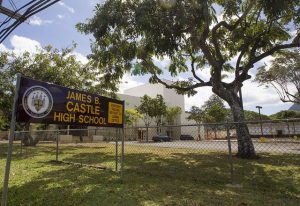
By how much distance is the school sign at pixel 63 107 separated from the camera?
15.3 feet

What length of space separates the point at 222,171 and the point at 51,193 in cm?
537

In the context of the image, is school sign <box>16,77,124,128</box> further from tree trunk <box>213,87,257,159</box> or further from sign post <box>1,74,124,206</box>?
tree trunk <box>213,87,257,159</box>

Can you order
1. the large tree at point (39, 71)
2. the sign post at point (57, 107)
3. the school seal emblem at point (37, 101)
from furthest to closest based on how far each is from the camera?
the large tree at point (39, 71)
the school seal emblem at point (37, 101)
the sign post at point (57, 107)

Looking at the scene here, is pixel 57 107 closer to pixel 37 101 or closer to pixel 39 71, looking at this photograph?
pixel 37 101

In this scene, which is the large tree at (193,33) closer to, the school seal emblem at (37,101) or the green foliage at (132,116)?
the school seal emblem at (37,101)

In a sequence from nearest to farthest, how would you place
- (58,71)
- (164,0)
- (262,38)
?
(164,0) < (262,38) < (58,71)

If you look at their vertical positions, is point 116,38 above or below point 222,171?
above

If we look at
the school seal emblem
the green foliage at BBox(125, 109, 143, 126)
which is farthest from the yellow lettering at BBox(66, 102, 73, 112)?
the green foliage at BBox(125, 109, 143, 126)

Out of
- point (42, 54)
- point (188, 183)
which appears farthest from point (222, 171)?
point (42, 54)

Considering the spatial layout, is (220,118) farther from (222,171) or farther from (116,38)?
(222,171)

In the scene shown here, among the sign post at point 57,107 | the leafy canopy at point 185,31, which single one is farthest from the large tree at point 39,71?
the sign post at point 57,107

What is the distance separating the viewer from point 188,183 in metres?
7.09

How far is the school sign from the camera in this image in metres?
4.67

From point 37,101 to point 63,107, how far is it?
73 centimetres
